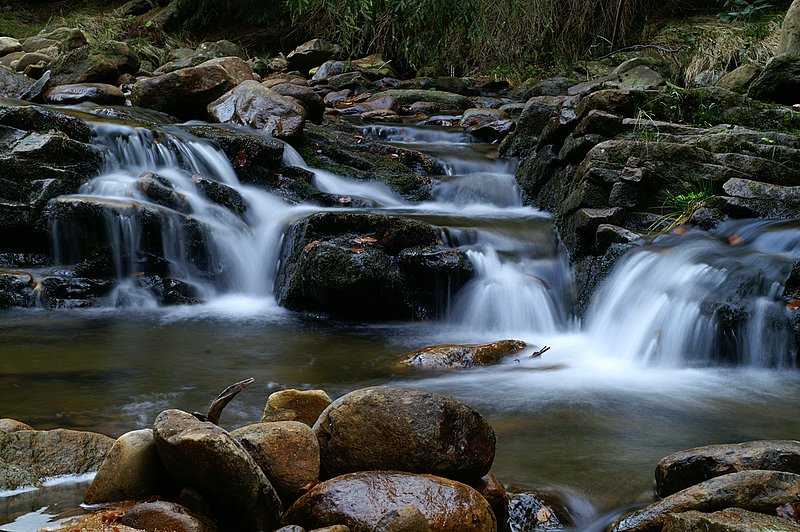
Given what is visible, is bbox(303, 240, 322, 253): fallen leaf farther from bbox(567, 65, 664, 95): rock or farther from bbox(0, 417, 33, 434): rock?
bbox(567, 65, 664, 95): rock

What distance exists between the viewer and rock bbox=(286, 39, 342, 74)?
61.5ft

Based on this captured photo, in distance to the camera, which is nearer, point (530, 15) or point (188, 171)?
point (188, 171)

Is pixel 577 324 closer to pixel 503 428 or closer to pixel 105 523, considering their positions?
pixel 503 428

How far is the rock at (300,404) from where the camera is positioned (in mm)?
3156

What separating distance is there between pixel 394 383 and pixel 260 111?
21.6 ft

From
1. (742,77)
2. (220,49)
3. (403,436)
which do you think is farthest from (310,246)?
(220,49)

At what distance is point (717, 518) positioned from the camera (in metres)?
2.30

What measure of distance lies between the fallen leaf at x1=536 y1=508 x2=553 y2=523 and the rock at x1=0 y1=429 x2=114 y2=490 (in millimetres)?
1667

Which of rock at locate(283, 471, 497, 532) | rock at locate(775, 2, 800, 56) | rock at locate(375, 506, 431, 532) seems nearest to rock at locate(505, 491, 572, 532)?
rock at locate(283, 471, 497, 532)

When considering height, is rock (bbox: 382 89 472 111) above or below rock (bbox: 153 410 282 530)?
above

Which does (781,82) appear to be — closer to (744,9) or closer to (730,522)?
(744,9)

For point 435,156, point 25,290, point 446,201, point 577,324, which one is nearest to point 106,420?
point 25,290

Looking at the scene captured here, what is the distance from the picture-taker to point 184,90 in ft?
36.0

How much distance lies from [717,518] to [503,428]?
5.30ft
